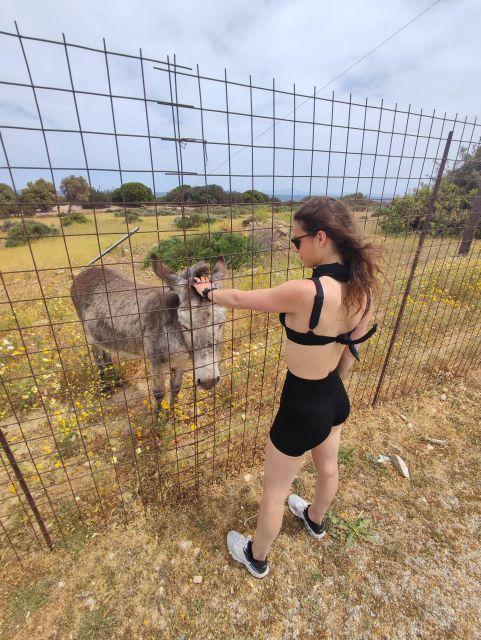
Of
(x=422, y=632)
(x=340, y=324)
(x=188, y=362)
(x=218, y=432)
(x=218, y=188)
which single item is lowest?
(x=422, y=632)

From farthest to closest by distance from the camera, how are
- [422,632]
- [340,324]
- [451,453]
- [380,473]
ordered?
[451,453]
[380,473]
[422,632]
[340,324]

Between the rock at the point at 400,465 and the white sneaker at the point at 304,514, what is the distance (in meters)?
1.29

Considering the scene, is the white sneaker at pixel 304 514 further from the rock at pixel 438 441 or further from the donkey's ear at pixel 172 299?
the donkey's ear at pixel 172 299

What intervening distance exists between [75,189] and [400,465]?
4.37 metres

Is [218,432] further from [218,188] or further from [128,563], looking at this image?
[218,188]

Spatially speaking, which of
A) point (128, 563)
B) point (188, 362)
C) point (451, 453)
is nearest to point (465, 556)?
point (451, 453)

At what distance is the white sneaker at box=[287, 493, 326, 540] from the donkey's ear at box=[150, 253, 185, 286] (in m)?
2.65

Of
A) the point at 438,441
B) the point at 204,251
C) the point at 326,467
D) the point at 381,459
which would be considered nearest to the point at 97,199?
the point at 326,467

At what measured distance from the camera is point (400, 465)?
3.89 meters

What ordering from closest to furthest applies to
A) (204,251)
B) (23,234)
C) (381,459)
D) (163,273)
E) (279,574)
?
1. (23,234)
2. (279,574)
3. (163,273)
4. (381,459)
5. (204,251)

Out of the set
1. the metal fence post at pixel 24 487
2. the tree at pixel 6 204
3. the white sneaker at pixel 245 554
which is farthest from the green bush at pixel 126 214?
the white sneaker at pixel 245 554

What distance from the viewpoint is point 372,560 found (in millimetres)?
2979

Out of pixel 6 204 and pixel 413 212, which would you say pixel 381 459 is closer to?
pixel 413 212

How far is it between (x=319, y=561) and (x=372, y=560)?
50 centimetres
